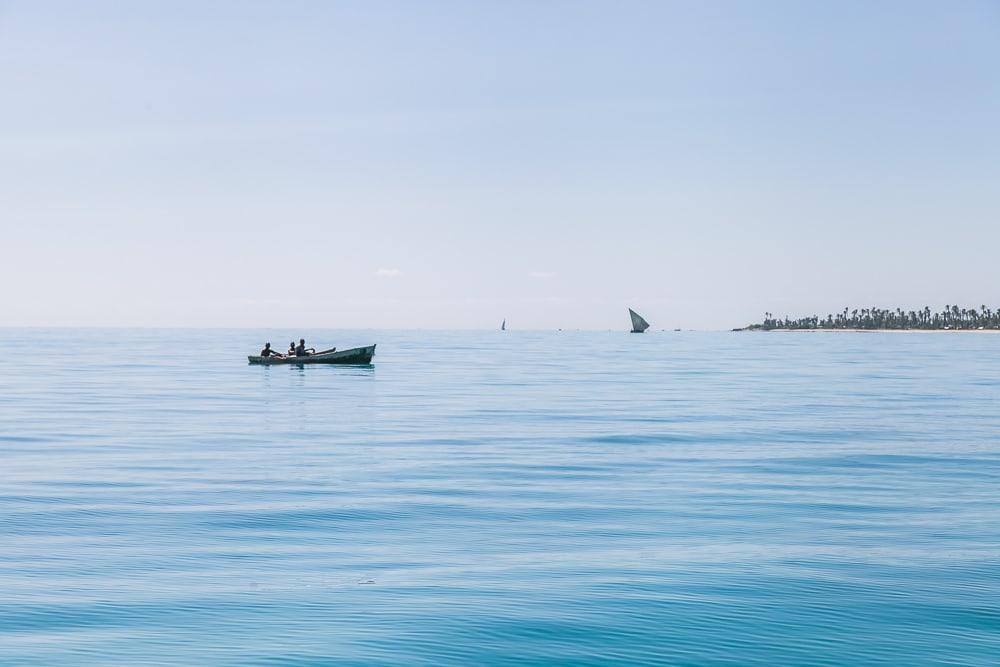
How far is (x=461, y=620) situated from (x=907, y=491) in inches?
595

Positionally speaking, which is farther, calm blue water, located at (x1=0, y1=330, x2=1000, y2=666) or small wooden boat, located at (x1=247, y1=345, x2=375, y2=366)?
small wooden boat, located at (x1=247, y1=345, x2=375, y2=366)

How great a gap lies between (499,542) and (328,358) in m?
72.4

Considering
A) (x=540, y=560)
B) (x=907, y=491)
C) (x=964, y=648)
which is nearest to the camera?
(x=964, y=648)

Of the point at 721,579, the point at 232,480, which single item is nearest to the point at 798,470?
the point at 721,579

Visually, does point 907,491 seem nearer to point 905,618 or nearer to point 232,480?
point 905,618

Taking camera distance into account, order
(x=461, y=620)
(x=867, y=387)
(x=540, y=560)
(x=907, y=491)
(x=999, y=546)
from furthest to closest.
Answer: (x=867, y=387), (x=907, y=491), (x=999, y=546), (x=540, y=560), (x=461, y=620)

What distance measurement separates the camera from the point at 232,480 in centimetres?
2592

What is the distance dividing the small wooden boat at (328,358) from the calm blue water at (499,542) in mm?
45612

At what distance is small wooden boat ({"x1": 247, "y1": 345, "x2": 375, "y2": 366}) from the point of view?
289ft

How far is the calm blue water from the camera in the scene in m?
13.0

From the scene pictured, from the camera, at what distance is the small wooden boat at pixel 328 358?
88.2 m

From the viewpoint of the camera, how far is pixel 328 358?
8912 cm

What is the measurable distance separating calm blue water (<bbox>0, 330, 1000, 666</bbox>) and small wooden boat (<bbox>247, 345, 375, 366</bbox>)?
4561 centimetres

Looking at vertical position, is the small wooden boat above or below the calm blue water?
above
